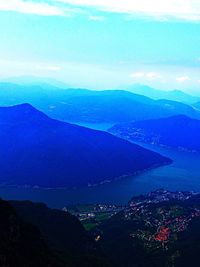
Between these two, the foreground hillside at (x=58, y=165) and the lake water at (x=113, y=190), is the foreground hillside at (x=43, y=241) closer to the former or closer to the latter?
the lake water at (x=113, y=190)

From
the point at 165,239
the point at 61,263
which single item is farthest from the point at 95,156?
the point at 61,263

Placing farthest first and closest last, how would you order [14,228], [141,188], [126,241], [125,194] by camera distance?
[141,188] < [125,194] < [126,241] < [14,228]

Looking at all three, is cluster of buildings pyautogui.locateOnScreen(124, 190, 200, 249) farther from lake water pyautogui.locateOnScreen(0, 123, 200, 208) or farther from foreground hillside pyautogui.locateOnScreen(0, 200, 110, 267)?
lake water pyautogui.locateOnScreen(0, 123, 200, 208)

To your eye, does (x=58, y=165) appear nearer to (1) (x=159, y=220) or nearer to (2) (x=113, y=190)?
(2) (x=113, y=190)

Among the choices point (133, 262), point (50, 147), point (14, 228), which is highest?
point (50, 147)

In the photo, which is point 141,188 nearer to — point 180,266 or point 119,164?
point 119,164

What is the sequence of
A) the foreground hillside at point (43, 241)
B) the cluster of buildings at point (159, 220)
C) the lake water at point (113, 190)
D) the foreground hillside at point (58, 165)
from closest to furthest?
the foreground hillside at point (43, 241)
the cluster of buildings at point (159, 220)
the lake water at point (113, 190)
the foreground hillside at point (58, 165)

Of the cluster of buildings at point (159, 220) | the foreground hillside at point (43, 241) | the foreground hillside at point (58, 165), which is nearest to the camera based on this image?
the foreground hillside at point (43, 241)

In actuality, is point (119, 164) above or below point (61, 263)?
above

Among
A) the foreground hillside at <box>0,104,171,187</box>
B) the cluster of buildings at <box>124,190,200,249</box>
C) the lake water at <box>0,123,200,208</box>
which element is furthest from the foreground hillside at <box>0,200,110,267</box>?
the foreground hillside at <box>0,104,171,187</box>

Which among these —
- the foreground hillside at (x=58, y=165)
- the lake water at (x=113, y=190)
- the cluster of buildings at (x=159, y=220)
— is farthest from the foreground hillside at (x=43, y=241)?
the foreground hillside at (x=58, y=165)

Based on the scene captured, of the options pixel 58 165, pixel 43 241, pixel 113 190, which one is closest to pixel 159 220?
pixel 43 241
